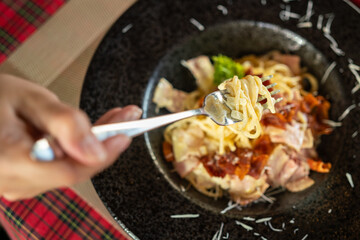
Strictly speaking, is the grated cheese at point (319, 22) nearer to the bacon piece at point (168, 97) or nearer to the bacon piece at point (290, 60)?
the bacon piece at point (290, 60)

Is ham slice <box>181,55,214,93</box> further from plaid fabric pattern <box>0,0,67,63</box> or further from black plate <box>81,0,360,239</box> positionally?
plaid fabric pattern <box>0,0,67,63</box>

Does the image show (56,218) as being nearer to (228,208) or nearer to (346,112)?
(228,208)

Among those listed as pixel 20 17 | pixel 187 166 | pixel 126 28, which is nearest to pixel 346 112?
pixel 187 166

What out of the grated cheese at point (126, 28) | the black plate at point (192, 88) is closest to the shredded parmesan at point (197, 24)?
the black plate at point (192, 88)

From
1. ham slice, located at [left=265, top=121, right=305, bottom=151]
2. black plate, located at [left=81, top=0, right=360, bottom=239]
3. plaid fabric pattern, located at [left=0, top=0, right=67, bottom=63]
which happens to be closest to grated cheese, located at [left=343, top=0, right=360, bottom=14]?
black plate, located at [left=81, top=0, right=360, bottom=239]

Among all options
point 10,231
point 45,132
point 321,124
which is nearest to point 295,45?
point 321,124
